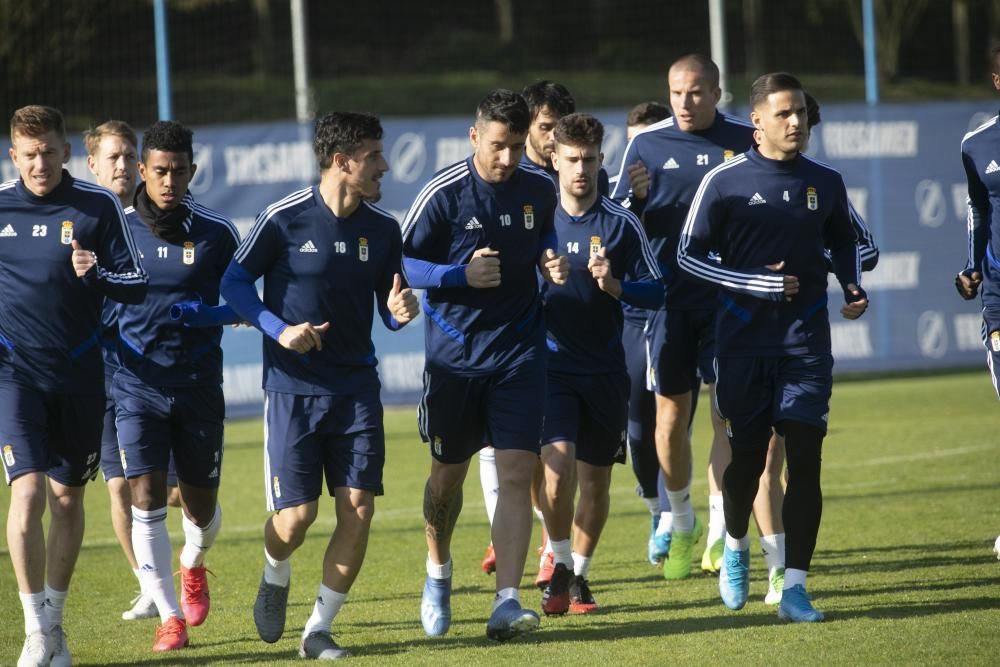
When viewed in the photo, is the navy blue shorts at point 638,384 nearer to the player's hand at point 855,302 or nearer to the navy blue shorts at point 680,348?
the navy blue shorts at point 680,348

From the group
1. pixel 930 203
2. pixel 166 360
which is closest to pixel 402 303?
pixel 166 360

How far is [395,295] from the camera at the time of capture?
6.16 m

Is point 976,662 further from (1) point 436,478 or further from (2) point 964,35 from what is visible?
(2) point 964,35

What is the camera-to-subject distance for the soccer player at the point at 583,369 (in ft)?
23.7

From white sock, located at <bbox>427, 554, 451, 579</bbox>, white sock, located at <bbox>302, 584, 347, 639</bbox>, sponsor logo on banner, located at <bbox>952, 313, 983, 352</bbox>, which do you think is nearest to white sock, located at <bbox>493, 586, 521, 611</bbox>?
white sock, located at <bbox>427, 554, 451, 579</bbox>

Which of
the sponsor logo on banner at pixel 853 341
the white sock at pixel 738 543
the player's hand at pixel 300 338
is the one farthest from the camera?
the sponsor logo on banner at pixel 853 341

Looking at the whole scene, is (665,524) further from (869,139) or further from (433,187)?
(869,139)

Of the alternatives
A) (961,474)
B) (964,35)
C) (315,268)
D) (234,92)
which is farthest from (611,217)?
(964,35)

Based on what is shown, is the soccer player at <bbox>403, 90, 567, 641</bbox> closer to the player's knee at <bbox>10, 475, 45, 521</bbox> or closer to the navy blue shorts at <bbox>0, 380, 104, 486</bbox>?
the navy blue shorts at <bbox>0, 380, 104, 486</bbox>

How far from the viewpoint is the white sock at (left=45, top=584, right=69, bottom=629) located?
618cm

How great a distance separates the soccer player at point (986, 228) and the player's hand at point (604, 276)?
2.07m

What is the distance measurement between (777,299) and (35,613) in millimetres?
3563

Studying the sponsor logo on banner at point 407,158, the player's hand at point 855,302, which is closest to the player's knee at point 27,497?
the player's hand at point 855,302

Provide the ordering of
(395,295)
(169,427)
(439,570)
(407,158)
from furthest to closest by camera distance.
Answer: (407,158)
(169,427)
(439,570)
(395,295)
